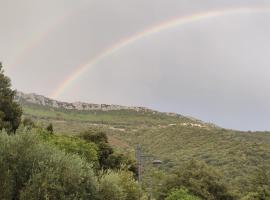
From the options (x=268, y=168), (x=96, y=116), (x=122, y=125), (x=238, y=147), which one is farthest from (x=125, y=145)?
(x=96, y=116)

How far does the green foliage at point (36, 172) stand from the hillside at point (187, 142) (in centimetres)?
→ 4293

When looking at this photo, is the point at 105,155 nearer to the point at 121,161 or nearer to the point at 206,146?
the point at 121,161

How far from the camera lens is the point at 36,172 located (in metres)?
24.8

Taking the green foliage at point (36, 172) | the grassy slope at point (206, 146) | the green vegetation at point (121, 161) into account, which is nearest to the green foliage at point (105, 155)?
the green vegetation at point (121, 161)

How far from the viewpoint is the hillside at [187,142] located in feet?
258

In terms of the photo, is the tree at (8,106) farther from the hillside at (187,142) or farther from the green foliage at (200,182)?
the hillside at (187,142)

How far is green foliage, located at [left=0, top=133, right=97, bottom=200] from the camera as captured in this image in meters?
24.2

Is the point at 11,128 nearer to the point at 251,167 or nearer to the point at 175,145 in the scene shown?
the point at 251,167

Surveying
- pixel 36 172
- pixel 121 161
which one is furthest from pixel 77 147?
pixel 36 172

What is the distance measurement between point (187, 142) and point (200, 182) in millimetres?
39930

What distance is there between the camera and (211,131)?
10881 centimetres

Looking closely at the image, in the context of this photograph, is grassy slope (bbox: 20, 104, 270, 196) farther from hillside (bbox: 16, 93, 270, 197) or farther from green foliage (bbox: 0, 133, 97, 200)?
green foliage (bbox: 0, 133, 97, 200)

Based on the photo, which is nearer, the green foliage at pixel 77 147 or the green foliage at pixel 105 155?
the green foliage at pixel 77 147

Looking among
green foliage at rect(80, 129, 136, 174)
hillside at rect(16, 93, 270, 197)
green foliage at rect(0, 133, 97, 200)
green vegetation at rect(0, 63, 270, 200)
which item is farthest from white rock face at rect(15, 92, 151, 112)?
green foliage at rect(0, 133, 97, 200)
